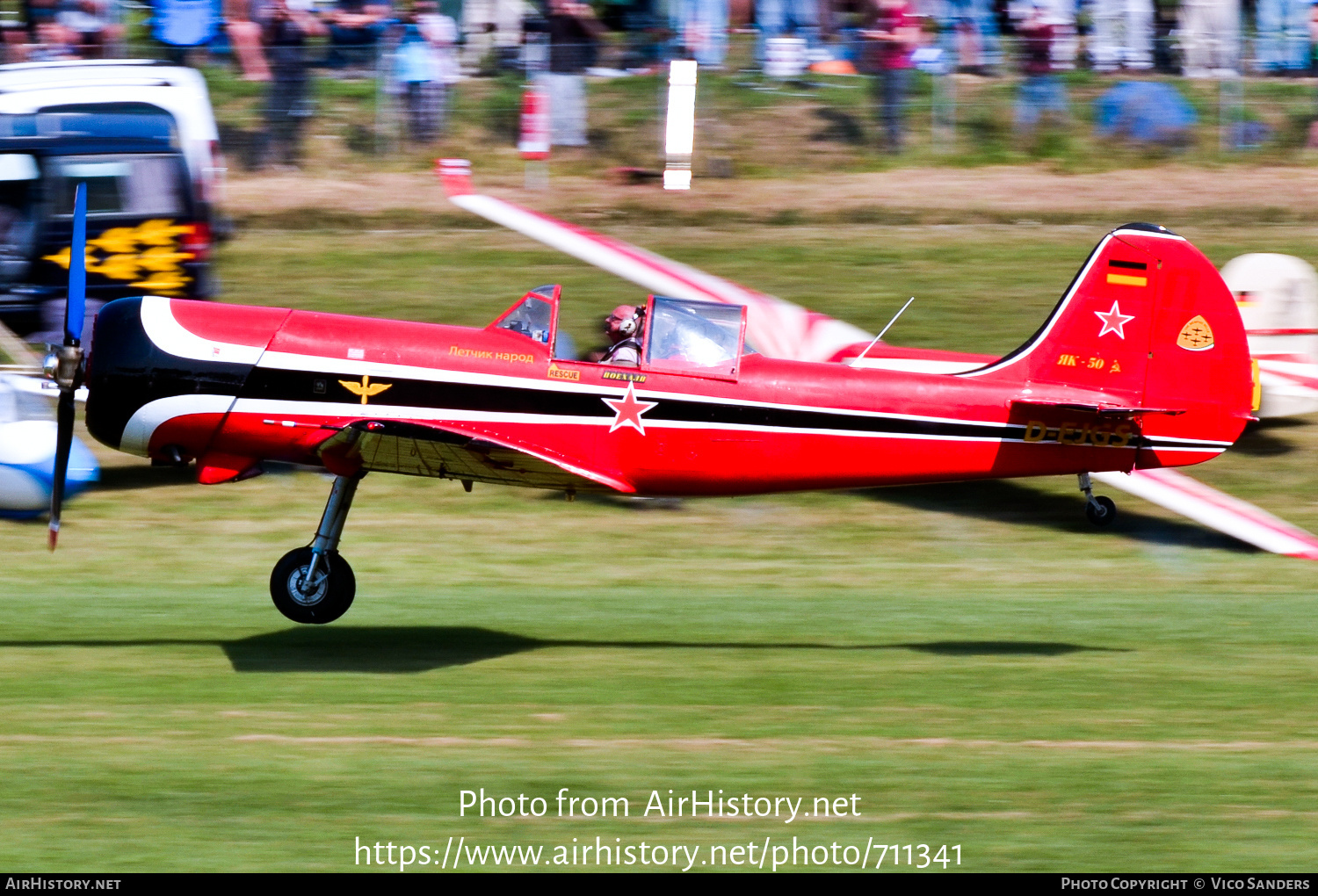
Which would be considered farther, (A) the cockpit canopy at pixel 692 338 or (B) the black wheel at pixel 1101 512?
(B) the black wheel at pixel 1101 512

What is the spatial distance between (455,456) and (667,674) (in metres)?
1.97

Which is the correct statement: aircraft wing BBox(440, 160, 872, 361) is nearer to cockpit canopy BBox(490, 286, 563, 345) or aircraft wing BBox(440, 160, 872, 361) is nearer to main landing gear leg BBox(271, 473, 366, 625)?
cockpit canopy BBox(490, 286, 563, 345)

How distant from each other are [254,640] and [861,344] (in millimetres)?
6879

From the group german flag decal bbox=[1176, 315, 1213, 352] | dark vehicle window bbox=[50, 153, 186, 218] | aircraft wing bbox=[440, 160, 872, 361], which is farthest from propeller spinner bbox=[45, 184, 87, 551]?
dark vehicle window bbox=[50, 153, 186, 218]

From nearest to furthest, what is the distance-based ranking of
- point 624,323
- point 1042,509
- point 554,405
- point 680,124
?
point 554,405, point 624,323, point 1042,509, point 680,124

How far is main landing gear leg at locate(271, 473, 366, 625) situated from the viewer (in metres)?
9.58

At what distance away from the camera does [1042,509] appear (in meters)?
14.4

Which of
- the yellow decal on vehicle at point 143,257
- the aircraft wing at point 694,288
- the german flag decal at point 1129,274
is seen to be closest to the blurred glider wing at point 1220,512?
the german flag decal at point 1129,274

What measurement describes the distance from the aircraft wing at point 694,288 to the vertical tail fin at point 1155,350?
15.7ft

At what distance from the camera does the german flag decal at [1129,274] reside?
9.83 metres

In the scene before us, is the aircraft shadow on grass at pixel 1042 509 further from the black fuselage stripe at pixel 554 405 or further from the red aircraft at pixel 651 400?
the black fuselage stripe at pixel 554 405

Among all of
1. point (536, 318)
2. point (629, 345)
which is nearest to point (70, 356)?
point (536, 318)

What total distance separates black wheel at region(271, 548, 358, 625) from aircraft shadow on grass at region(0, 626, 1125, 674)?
0.33 meters

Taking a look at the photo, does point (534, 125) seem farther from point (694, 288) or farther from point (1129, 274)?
point (1129, 274)
